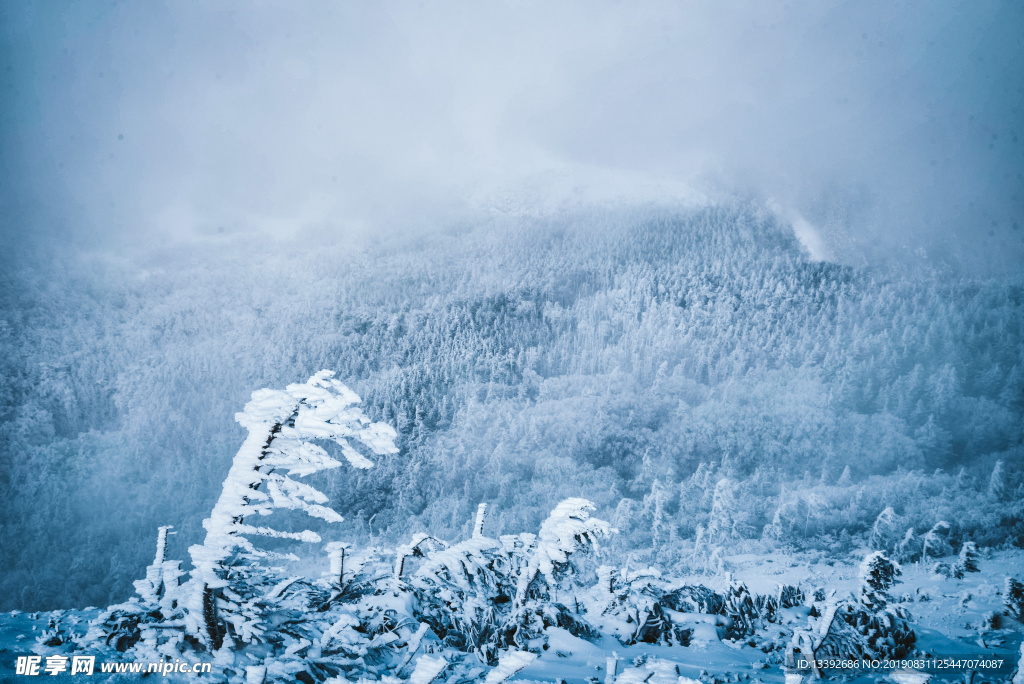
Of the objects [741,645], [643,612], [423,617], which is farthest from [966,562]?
[423,617]

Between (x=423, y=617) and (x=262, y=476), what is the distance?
4.26 meters

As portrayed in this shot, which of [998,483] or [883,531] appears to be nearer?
[883,531]

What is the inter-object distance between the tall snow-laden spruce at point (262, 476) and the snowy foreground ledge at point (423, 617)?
0.8 inches

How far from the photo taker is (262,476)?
163 inches

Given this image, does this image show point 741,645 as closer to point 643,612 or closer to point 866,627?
point 866,627

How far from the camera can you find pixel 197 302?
37.4m

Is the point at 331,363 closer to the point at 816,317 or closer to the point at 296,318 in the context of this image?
the point at 296,318

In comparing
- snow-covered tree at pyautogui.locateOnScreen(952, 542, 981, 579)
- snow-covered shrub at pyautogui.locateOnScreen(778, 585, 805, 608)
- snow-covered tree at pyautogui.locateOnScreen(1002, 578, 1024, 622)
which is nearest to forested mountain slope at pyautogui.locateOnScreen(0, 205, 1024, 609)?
snow-covered tree at pyautogui.locateOnScreen(952, 542, 981, 579)

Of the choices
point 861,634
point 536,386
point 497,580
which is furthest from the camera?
point 536,386

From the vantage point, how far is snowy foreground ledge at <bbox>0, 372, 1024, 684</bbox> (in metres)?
4.18

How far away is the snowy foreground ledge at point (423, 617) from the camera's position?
4176 mm

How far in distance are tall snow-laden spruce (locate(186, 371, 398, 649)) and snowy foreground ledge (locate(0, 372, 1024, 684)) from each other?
20 millimetres

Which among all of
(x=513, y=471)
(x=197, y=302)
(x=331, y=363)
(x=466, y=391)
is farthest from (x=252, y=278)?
(x=513, y=471)

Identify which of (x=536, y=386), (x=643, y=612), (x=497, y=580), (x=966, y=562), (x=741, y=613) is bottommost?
(x=966, y=562)
